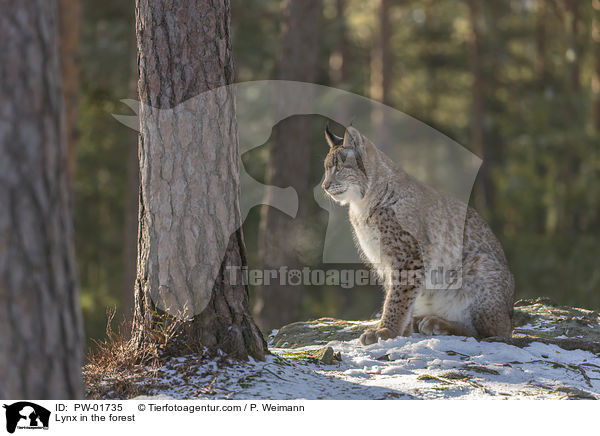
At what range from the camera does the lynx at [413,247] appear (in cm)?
620

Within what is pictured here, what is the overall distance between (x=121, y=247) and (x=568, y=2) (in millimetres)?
14303

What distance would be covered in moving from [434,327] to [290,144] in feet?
18.1

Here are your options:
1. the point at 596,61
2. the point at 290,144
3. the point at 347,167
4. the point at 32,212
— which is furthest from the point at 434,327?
the point at 596,61

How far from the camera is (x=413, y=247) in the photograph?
6281 mm

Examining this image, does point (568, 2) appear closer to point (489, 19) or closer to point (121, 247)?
point (489, 19)

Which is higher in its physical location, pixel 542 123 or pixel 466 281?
pixel 542 123

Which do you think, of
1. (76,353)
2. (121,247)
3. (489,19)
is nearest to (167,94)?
(76,353)

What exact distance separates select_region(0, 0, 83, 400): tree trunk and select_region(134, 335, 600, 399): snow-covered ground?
1.39m

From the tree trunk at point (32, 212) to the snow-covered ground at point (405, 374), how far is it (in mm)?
1395

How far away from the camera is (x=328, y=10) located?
2608 centimetres

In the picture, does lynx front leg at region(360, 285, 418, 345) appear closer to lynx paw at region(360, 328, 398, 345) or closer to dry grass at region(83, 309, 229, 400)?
lynx paw at region(360, 328, 398, 345)

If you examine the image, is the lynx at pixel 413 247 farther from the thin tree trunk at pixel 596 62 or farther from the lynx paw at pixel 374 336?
the thin tree trunk at pixel 596 62

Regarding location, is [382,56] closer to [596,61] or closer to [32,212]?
[596,61]
